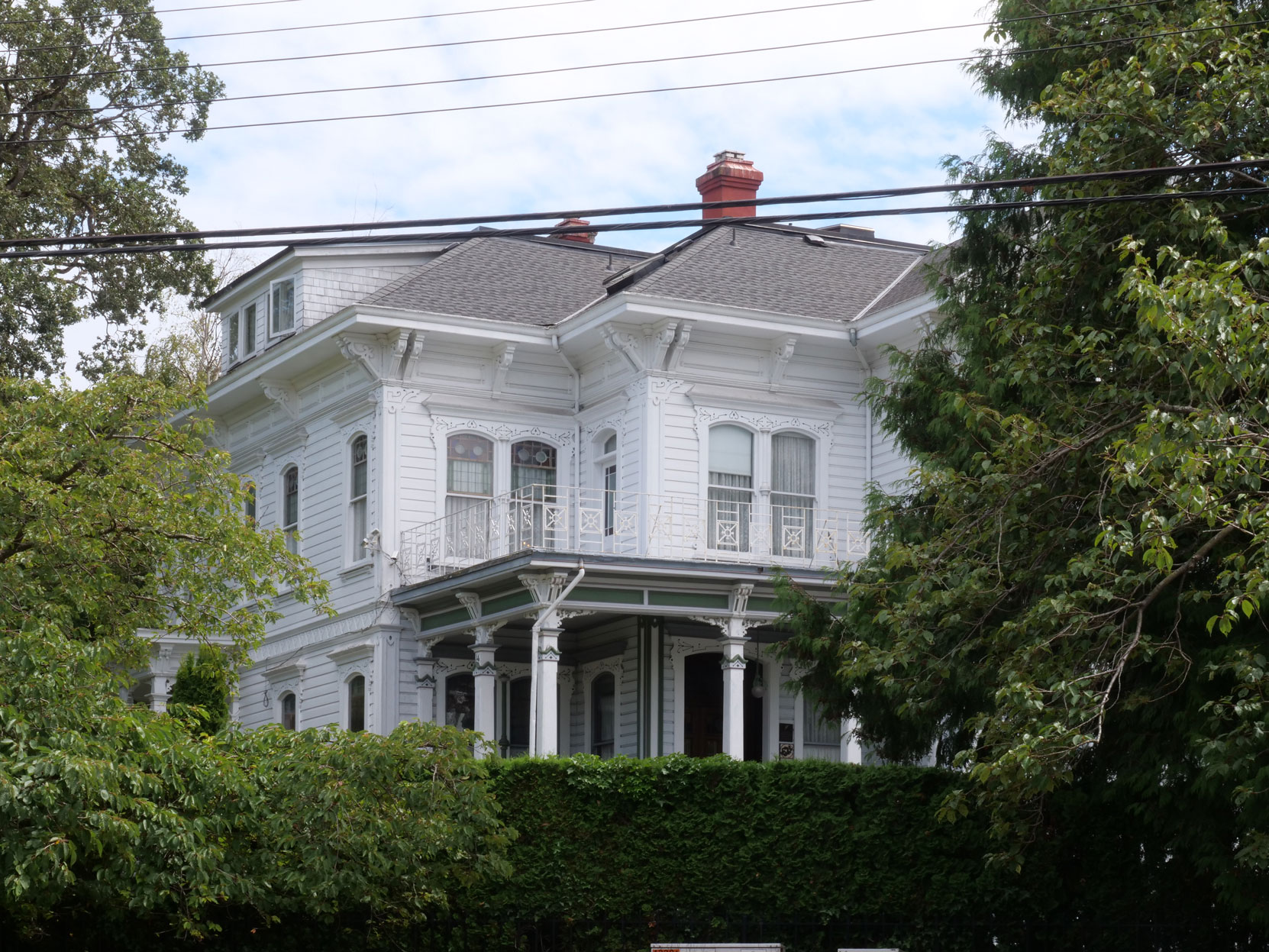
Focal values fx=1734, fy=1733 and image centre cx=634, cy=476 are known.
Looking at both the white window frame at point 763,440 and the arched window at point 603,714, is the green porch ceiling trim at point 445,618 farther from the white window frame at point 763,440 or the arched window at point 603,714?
the white window frame at point 763,440

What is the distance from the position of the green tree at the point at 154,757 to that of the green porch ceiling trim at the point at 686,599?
6.45 m

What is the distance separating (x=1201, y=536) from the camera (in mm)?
13484

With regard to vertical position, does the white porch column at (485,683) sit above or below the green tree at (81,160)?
below

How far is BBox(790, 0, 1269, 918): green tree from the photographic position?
1175 centimetres

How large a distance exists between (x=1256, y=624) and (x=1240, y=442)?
263 cm

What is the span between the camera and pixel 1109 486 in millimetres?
13570

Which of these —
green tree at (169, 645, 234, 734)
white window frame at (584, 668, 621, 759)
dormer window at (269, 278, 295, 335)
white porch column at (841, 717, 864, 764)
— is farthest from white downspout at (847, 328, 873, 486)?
green tree at (169, 645, 234, 734)

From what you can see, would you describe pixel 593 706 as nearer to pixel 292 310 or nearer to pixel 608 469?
pixel 608 469

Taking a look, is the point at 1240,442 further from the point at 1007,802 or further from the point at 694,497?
the point at 694,497

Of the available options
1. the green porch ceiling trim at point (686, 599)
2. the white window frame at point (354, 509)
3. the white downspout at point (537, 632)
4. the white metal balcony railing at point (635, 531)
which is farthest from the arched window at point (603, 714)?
the white window frame at point (354, 509)

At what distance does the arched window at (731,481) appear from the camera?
25641mm

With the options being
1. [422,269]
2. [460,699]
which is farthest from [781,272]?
[460,699]

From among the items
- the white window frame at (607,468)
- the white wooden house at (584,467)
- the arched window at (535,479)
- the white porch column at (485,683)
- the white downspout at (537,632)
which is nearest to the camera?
the white downspout at (537,632)

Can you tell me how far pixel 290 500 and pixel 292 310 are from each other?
325cm
